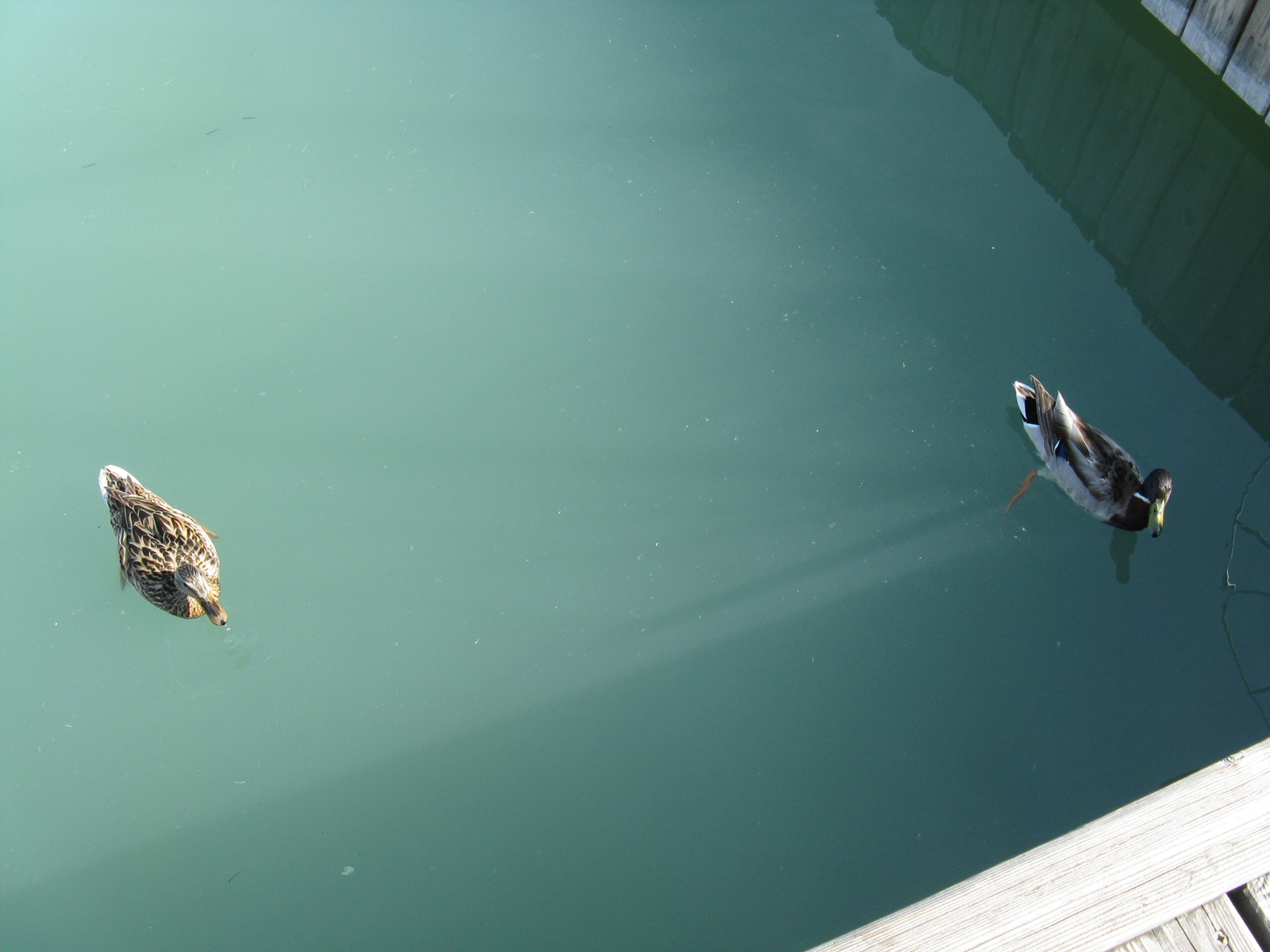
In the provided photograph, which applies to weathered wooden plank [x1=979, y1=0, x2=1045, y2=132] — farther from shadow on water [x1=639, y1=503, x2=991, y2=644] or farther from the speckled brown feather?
the speckled brown feather

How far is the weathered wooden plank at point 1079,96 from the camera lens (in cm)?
403

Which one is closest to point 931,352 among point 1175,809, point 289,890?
point 1175,809

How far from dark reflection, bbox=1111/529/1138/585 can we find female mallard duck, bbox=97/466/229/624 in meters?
3.02

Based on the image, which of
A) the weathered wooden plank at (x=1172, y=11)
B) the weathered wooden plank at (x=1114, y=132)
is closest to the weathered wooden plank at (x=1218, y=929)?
the weathered wooden plank at (x=1114, y=132)

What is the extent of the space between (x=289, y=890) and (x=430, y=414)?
1694 millimetres

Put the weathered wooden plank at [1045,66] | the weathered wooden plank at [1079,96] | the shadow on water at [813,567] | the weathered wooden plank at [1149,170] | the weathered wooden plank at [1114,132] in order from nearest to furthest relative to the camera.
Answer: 1. the shadow on water at [813,567]
2. the weathered wooden plank at [1149,170]
3. the weathered wooden plank at [1114,132]
4. the weathered wooden plank at [1079,96]
5. the weathered wooden plank at [1045,66]

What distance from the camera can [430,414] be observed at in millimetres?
3549

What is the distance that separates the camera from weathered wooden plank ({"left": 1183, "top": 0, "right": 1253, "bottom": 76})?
11.6 feet

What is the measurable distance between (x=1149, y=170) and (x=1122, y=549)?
1.79m

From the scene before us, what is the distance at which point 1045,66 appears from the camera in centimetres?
425

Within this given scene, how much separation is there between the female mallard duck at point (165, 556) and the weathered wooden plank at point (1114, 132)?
3658mm

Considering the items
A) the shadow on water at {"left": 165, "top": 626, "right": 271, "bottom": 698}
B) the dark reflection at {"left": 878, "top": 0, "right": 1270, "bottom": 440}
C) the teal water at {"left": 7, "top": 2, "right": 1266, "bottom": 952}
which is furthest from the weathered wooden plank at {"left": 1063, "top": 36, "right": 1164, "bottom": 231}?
the shadow on water at {"left": 165, "top": 626, "right": 271, "bottom": 698}

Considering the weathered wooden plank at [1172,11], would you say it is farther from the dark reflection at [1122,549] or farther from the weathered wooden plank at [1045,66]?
the dark reflection at [1122,549]

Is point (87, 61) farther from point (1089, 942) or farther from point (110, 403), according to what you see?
point (1089, 942)
